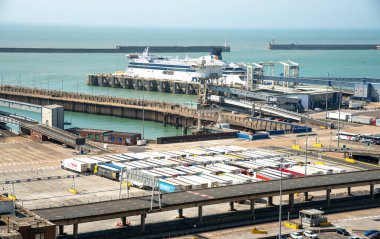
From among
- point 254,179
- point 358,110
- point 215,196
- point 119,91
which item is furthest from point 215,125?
point 119,91

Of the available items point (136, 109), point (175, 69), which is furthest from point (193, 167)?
point (175, 69)

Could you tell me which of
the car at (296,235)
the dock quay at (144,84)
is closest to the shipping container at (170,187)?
the car at (296,235)

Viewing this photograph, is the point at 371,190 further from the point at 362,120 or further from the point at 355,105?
the point at 355,105

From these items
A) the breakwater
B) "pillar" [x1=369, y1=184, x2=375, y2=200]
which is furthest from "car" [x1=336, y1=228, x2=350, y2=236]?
the breakwater

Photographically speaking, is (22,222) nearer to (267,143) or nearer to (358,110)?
(267,143)

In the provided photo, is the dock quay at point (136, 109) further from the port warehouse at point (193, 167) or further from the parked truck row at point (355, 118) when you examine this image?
the port warehouse at point (193, 167)

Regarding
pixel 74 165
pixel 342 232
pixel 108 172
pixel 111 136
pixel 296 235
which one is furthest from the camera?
pixel 111 136
